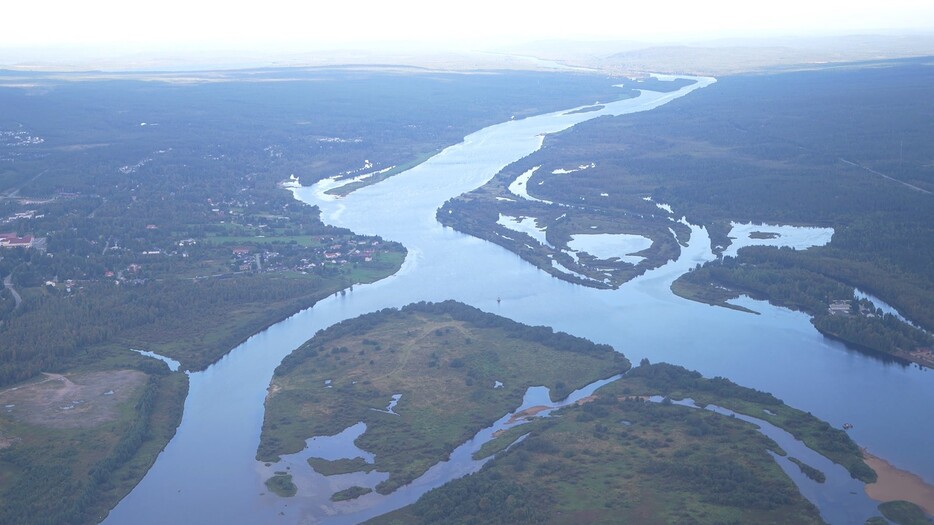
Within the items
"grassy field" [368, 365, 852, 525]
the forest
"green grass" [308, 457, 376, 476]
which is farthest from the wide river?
"grassy field" [368, 365, 852, 525]

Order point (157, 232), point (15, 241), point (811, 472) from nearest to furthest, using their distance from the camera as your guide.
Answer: point (811, 472)
point (15, 241)
point (157, 232)

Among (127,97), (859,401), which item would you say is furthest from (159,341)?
(127,97)

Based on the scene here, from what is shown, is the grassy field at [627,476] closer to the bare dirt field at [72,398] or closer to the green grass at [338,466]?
the green grass at [338,466]

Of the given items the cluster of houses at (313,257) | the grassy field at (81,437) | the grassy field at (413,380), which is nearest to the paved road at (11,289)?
the grassy field at (81,437)

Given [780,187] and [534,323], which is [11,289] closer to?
[534,323]

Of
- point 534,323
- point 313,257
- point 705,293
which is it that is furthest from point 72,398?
point 705,293

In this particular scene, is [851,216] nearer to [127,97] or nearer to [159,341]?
[159,341]
